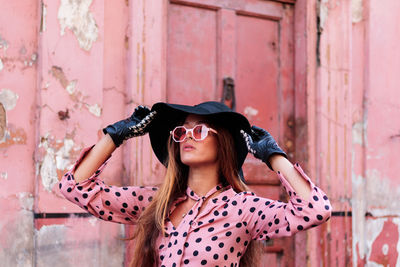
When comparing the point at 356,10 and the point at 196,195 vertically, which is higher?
the point at 356,10

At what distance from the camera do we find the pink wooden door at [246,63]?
422 cm

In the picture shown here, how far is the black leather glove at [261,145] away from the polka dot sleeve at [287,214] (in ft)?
0.33

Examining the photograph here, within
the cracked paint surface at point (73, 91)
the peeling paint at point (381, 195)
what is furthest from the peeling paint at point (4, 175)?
the peeling paint at point (381, 195)

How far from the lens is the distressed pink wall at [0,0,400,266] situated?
3.50 metres

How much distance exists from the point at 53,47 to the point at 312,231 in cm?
236

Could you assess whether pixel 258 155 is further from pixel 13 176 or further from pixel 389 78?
pixel 389 78

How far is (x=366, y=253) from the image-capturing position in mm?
4715

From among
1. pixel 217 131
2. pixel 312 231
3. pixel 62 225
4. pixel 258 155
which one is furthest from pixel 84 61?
pixel 312 231

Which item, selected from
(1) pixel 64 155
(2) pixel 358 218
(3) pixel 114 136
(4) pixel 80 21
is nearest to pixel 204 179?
(3) pixel 114 136

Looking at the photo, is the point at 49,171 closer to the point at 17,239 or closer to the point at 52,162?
the point at 52,162

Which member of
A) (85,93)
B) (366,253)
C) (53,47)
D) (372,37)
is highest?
(372,37)

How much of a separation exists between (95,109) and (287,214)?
178 centimetres

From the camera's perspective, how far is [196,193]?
8.66ft

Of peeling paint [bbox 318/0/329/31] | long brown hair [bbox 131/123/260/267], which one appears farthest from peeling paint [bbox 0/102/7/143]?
peeling paint [bbox 318/0/329/31]
